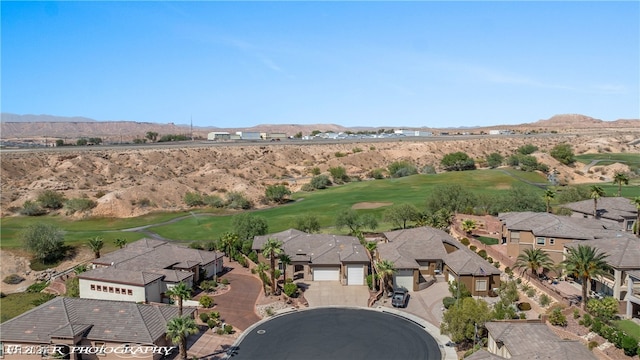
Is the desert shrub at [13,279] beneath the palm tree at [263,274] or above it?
beneath

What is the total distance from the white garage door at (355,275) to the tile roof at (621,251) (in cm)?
2358

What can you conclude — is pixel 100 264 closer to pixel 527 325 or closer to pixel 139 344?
pixel 139 344

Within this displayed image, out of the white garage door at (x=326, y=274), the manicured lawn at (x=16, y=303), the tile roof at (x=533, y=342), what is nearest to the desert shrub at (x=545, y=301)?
the tile roof at (x=533, y=342)

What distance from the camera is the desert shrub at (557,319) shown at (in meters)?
38.1

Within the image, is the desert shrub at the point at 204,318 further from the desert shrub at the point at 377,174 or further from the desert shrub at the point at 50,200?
the desert shrub at the point at 377,174

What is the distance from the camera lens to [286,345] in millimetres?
37531

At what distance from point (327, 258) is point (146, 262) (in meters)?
20.2

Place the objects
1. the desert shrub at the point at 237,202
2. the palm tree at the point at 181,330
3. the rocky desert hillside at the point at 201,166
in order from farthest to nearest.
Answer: the rocky desert hillside at the point at 201,166
the desert shrub at the point at 237,202
the palm tree at the point at 181,330

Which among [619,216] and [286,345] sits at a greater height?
[619,216]

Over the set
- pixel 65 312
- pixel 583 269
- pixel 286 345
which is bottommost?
pixel 286 345

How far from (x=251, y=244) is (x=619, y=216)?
49404 mm

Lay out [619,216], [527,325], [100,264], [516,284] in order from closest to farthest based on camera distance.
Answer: [527,325] → [516,284] → [100,264] → [619,216]

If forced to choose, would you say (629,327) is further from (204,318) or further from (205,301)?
(205,301)

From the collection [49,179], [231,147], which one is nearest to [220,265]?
[49,179]
